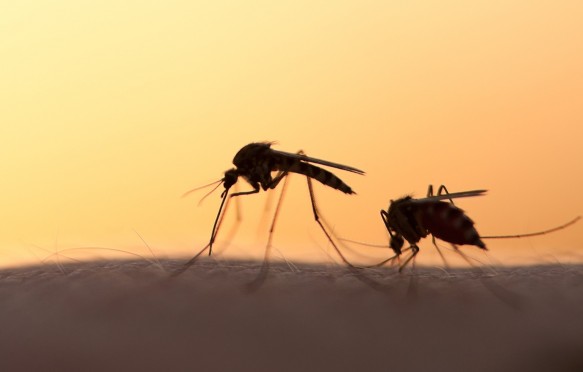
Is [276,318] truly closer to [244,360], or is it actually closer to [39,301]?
[244,360]

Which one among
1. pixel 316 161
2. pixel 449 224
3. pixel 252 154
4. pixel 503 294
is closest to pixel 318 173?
pixel 316 161

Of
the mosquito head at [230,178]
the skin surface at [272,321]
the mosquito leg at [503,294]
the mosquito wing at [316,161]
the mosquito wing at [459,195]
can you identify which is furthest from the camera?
the mosquito head at [230,178]

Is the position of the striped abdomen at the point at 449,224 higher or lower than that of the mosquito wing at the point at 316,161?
lower

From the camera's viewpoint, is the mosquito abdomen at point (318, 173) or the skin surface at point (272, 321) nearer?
the skin surface at point (272, 321)

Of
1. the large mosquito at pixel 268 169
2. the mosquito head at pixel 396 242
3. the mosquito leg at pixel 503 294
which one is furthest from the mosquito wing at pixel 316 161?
the mosquito leg at pixel 503 294

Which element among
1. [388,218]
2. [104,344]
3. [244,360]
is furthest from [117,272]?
[388,218]

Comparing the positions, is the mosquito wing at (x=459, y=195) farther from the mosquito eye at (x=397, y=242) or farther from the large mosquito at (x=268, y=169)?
the large mosquito at (x=268, y=169)

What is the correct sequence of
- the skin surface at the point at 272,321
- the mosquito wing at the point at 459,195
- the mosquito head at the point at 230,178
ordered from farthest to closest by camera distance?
the mosquito head at the point at 230,178 < the mosquito wing at the point at 459,195 < the skin surface at the point at 272,321
